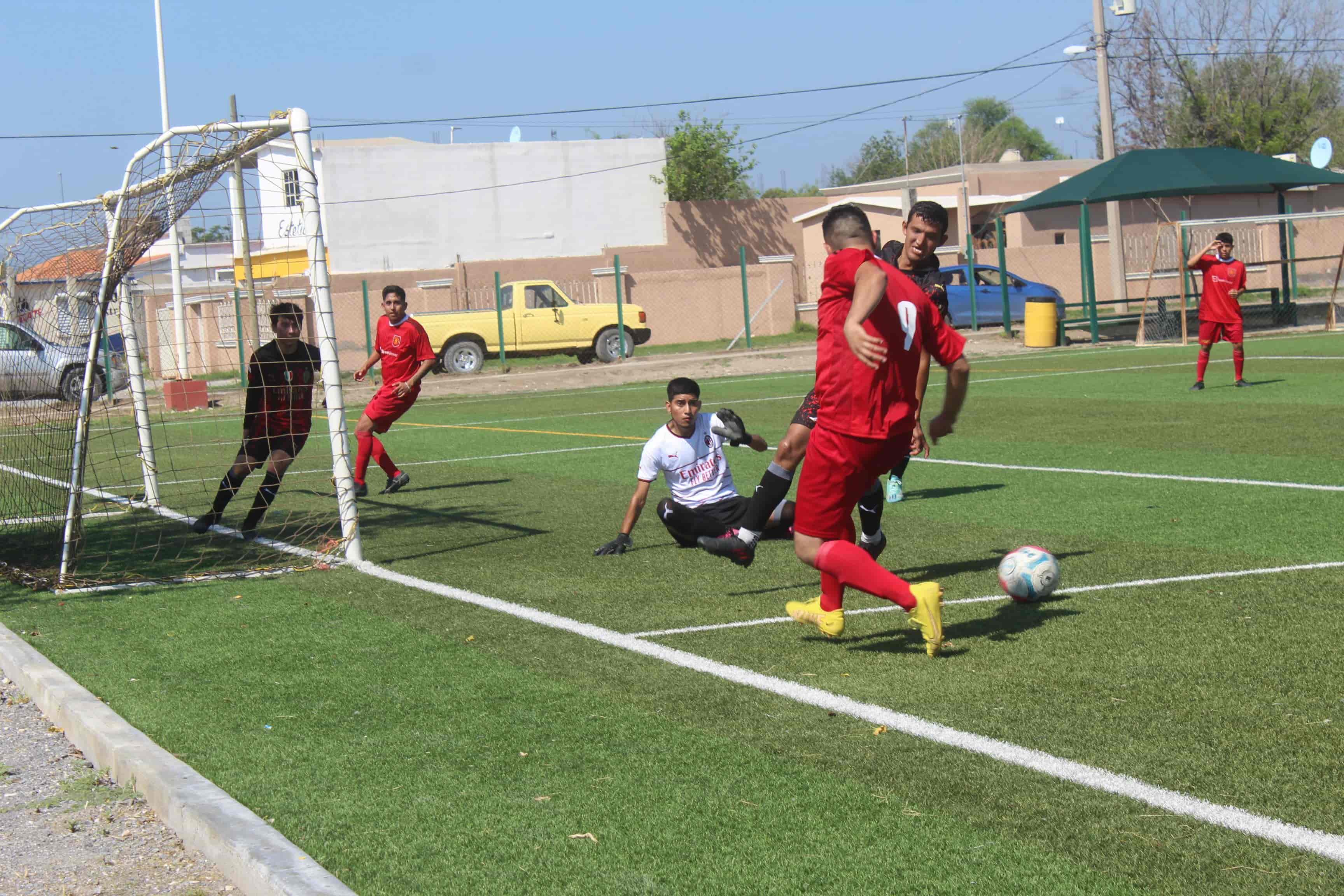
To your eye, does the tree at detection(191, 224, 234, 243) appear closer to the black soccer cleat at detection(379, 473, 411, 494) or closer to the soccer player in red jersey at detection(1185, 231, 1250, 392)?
the black soccer cleat at detection(379, 473, 411, 494)

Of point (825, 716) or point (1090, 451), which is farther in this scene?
point (1090, 451)

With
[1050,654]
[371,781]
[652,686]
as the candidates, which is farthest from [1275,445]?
[371,781]

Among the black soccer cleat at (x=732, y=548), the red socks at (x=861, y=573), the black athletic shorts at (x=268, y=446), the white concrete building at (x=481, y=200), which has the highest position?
the white concrete building at (x=481, y=200)

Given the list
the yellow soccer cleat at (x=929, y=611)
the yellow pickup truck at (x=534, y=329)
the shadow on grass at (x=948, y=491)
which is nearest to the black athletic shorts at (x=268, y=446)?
the shadow on grass at (x=948, y=491)

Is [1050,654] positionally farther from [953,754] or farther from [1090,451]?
[1090,451]

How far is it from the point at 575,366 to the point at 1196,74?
137 ft

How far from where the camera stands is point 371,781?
15.2 ft

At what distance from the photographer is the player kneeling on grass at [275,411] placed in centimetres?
1012

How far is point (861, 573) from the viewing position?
221 inches

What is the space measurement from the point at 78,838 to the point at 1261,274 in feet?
139

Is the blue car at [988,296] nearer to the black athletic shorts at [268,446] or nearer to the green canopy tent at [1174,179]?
the green canopy tent at [1174,179]

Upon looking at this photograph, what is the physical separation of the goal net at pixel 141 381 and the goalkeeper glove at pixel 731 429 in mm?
2569

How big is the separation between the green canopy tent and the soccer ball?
23.5 metres

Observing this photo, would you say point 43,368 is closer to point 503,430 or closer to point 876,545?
point 876,545
